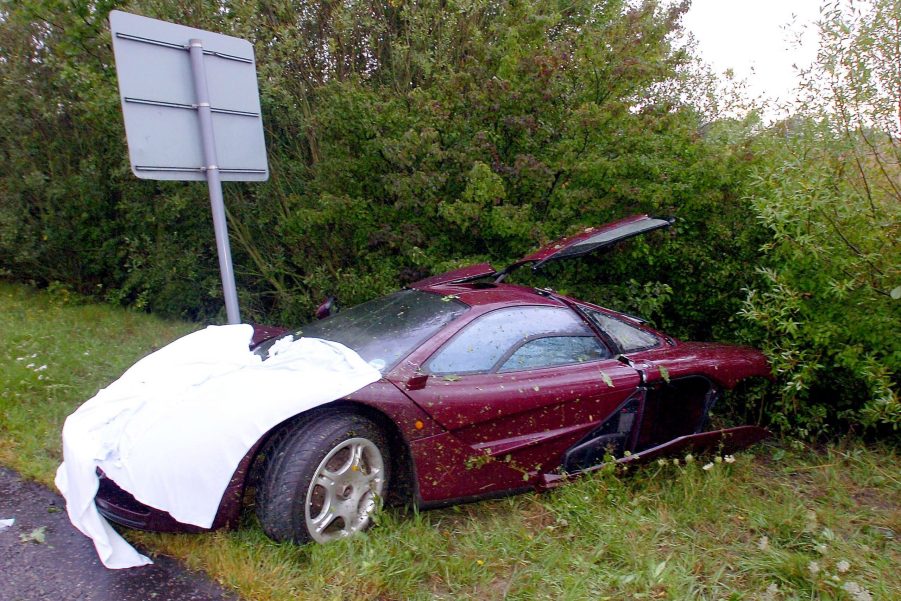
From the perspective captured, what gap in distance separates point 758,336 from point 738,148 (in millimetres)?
1635

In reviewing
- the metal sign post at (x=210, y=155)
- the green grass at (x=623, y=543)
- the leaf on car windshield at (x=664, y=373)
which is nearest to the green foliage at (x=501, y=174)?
the green grass at (x=623, y=543)

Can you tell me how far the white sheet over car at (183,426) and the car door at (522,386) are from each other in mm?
484

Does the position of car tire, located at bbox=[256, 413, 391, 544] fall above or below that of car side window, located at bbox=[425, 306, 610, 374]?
below

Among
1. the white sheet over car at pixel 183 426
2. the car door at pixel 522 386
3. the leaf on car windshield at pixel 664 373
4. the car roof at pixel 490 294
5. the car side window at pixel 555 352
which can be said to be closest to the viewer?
the white sheet over car at pixel 183 426

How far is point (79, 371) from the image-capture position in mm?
5812

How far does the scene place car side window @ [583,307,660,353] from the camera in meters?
4.24

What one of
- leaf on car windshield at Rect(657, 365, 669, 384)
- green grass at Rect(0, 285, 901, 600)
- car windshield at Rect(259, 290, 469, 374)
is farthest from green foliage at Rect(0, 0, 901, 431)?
car windshield at Rect(259, 290, 469, 374)

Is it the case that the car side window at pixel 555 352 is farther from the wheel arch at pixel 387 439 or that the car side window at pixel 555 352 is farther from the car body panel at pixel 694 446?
the wheel arch at pixel 387 439

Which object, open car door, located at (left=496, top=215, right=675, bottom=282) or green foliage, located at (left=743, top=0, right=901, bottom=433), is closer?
green foliage, located at (left=743, top=0, right=901, bottom=433)

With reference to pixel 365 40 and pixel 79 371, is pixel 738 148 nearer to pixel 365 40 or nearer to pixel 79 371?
pixel 365 40

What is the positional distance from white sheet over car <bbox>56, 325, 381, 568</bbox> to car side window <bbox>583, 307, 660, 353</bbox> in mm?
1712

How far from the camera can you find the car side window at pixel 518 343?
3.56 meters

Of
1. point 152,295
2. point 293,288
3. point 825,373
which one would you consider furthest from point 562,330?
point 152,295

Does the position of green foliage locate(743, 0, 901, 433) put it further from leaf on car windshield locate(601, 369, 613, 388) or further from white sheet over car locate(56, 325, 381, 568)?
white sheet over car locate(56, 325, 381, 568)
